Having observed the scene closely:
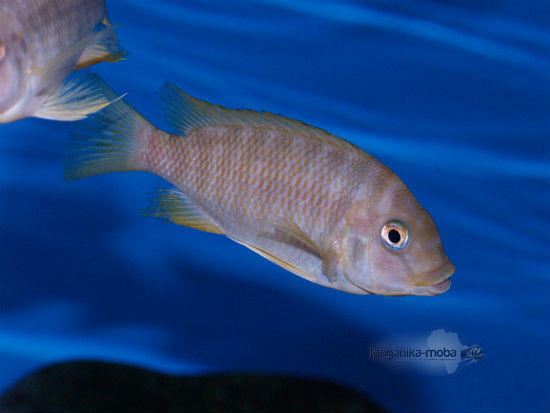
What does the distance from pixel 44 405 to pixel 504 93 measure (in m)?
2.37

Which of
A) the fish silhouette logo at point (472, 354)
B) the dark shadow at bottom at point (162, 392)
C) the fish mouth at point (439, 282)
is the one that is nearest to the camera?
the fish mouth at point (439, 282)

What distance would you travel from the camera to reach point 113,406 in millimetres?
1669

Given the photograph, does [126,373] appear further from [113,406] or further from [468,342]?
[468,342]

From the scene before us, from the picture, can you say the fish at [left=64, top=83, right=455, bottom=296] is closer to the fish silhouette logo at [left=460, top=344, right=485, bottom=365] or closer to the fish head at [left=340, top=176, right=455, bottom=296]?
the fish head at [left=340, top=176, right=455, bottom=296]

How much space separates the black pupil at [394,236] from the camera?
1212mm

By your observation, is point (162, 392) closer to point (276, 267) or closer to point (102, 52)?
point (276, 267)

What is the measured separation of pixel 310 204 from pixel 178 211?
35 cm

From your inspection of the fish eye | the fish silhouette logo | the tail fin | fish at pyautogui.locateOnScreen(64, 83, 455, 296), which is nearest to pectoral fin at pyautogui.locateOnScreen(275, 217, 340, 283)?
fish at pyautogui.locateOnScreen(64, 83, 455, 296)

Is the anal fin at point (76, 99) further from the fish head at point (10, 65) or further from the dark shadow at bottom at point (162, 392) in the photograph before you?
the dark shadow at bottom at point (162, 392)

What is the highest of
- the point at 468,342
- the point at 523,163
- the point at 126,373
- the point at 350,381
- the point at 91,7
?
the point at 523,163

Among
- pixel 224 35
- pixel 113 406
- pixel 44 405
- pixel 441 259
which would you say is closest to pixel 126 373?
pixel 113 406

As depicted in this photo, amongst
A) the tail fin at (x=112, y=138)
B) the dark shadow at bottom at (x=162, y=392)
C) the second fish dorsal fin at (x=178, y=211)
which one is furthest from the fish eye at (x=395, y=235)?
the dark shadow at bottom at (x=162, y=392)

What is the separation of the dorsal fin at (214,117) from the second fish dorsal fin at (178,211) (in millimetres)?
172

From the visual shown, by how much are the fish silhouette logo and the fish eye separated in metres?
0.81
